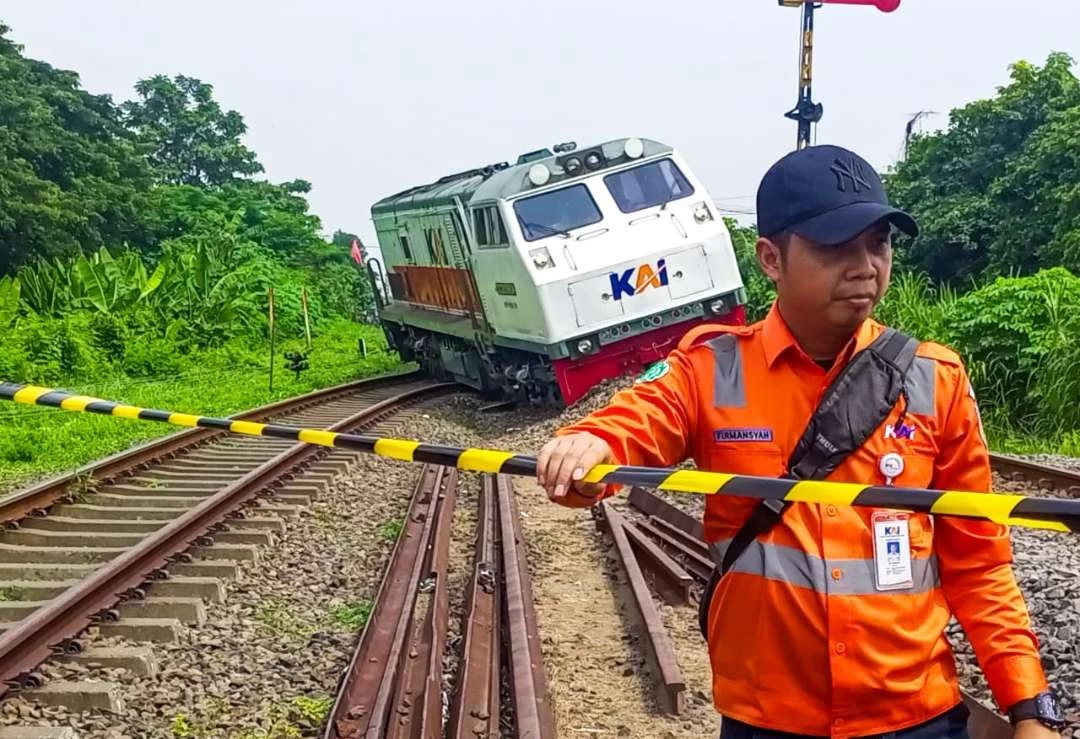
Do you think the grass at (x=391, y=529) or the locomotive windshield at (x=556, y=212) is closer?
the grass at (x=391, y=529)

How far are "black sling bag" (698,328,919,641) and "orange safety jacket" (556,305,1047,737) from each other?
0.02m

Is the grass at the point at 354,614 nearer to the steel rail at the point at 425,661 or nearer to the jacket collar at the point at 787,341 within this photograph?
the steel rail at the point at 425,661

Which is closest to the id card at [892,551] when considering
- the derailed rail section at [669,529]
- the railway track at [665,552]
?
the railway track at [665,552]

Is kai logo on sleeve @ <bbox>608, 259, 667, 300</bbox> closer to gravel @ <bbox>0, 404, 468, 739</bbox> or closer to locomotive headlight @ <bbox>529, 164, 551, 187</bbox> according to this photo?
locomotive headlight @ <bbox>529, 164, 551, 187</bbox>

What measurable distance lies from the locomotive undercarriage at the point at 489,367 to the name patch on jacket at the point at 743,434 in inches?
509

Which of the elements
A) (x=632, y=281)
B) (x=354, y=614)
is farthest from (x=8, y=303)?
(x=354, y=614)

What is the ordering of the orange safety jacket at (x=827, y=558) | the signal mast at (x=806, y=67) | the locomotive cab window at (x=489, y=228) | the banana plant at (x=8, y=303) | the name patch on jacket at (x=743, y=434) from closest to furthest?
the orange safety jacket at (x=827, y=558) < the name patch on jacket at (x=743, y=434) < the locomotive cab window at (x=489, y=228) < the signal mast at (x=806, y=67) < the banana plant at (x=8, y=303)

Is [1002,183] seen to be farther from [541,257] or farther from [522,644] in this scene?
[522,644]

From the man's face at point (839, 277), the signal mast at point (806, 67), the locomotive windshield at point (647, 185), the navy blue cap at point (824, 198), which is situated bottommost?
the man's face at point (839, 277)

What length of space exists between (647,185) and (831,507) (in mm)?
13717

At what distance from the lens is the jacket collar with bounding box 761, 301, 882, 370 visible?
2.17 meters

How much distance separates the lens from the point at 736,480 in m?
2.04

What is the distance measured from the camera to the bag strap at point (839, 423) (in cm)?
209

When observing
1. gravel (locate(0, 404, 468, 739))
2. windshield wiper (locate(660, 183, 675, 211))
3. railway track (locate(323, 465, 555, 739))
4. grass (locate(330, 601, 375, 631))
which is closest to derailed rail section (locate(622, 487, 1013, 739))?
railway track (locate(323, 465, 555, 739))
